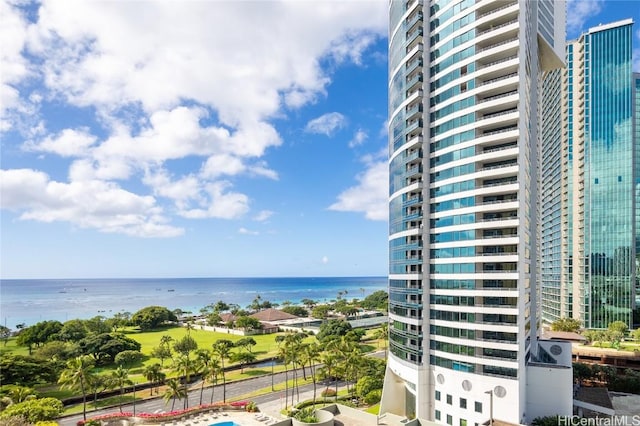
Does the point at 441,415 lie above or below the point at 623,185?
below

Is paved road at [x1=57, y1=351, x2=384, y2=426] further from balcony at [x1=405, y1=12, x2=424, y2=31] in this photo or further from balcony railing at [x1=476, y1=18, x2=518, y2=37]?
balcony railing at [x1=476, y1=18, x2=518, y2=37]

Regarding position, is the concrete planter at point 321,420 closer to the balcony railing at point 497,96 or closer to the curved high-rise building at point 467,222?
the curved high-rise building at point 467,222

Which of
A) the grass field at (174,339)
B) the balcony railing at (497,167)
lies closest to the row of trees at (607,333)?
the grass field at (174,339)

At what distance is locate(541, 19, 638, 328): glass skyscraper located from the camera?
120 metres

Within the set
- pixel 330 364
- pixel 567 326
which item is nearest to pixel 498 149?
pixel 330 364

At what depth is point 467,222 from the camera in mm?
53469

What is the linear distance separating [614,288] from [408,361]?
95.5 meters

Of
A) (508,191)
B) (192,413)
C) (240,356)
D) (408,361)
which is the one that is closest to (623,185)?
(508,191)

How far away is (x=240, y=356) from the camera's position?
277 ft

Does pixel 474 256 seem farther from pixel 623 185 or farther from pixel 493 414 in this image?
pixel 623 185

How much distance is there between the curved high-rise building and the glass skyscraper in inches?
2872

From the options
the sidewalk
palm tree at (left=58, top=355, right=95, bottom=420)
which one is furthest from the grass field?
the sidewalk

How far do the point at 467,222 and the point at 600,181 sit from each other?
95486mm

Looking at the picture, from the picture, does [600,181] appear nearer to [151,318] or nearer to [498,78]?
[498,78]
